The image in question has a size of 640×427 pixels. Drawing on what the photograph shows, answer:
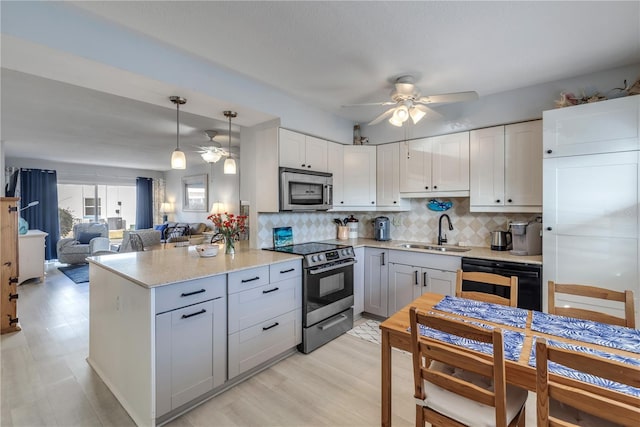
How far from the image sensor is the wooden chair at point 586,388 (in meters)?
0.89

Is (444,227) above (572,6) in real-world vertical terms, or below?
below

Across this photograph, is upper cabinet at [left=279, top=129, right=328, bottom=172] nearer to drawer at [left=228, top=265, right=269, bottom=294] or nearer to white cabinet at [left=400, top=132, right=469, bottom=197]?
white cabinet at [left=400, top=132, right=469, bottom=197]

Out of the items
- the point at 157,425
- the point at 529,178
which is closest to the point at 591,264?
the point at 529,178

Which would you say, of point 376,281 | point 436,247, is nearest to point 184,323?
point 376,281

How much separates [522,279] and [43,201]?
9.79 metres

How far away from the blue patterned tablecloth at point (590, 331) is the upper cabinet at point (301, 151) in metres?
2.46

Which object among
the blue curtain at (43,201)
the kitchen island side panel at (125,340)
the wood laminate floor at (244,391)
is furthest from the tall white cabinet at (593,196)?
the blue curtain at (43,201)

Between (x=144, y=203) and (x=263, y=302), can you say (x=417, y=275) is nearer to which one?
(x=263, y=302)

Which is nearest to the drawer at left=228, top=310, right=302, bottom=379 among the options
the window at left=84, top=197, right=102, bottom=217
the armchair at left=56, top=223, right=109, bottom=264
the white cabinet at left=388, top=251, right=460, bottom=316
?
the white cabinet at left=388, top=251, right=460, bottom=316

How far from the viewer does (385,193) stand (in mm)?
3908

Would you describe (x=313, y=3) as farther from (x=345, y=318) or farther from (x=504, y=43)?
(x=345, y=318)

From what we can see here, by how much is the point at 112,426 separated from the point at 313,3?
2865 millimetres

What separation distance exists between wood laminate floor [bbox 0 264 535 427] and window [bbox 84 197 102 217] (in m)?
6.10

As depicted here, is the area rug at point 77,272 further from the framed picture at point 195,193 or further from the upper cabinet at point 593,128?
the upper cabinet at point 593,128
